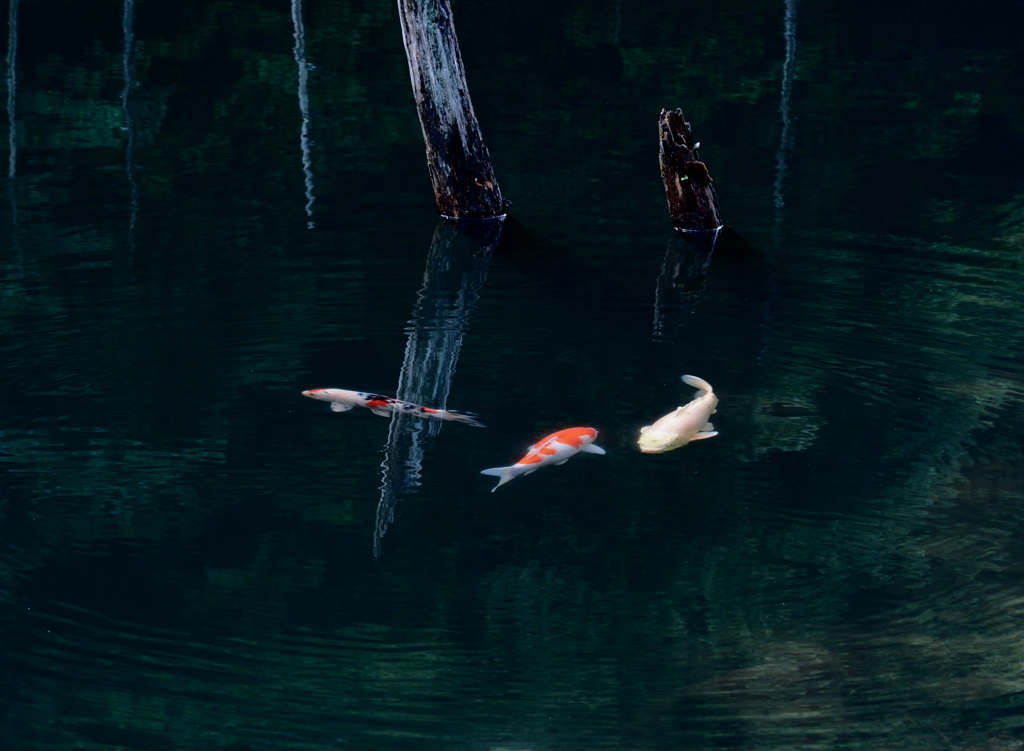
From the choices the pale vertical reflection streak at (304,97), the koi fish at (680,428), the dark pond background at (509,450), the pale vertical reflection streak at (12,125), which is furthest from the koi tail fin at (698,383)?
the pale vertical reflection streak at (12,125)

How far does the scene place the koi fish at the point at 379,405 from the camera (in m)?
8.02

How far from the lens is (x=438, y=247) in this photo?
40.0ft

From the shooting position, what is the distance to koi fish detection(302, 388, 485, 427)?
26.3 feet

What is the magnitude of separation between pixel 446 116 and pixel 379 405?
5.55m

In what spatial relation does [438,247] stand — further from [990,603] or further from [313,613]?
[990,603]

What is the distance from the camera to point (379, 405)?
26.6 feet

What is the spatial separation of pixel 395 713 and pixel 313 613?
2.98ft

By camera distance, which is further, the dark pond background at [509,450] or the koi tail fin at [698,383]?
the koi tail fin at [698,383]

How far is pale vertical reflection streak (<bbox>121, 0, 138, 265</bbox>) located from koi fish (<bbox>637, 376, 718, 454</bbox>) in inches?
248

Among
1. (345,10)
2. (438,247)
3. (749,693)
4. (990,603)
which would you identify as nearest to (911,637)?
(990,603)

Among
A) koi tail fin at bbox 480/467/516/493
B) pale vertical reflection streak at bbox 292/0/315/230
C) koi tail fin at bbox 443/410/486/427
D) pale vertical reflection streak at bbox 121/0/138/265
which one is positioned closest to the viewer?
koi tail fin at bbox 480/467/516/493

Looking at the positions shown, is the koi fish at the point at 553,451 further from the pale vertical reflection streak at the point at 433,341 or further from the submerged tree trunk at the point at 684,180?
the submerged tree trunk at the point at 684,180

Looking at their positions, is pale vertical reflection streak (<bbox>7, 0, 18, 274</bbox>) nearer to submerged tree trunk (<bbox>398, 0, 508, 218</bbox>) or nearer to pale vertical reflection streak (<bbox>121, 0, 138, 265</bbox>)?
pale vertical reflection streak (<bbox>121, 0, 138, 265</bbox>)

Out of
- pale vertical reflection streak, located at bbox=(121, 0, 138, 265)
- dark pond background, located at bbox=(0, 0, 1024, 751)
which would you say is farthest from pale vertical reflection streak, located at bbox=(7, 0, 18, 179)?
pale vertical reflection streak, located at bbox=(121, 0, 138, 265)
